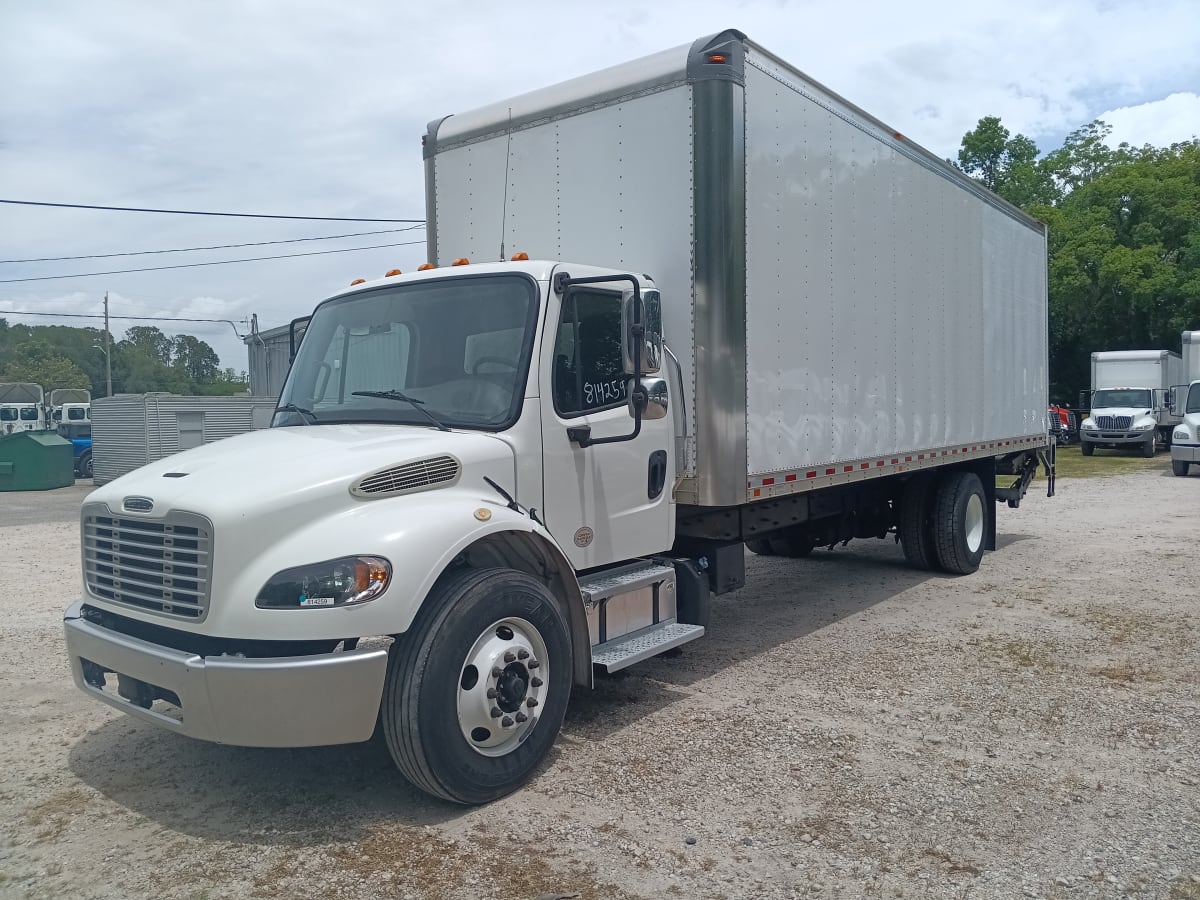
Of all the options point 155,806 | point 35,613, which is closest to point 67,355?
point 35,613

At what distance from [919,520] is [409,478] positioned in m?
7.08

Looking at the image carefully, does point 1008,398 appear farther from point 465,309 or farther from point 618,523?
point 465,309

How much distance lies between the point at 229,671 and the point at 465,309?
224 cm

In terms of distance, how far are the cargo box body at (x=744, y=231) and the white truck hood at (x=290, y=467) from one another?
1.75m

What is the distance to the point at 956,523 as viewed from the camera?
9.95 metres

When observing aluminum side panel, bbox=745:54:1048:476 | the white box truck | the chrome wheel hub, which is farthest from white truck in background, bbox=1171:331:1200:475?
the chrome wheel hub

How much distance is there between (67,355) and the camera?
282 feet

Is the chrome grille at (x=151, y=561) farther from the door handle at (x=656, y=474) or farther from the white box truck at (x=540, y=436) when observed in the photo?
the door handle at (x=656, y=474)

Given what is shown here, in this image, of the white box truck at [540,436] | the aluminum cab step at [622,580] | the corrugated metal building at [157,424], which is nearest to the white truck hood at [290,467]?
the white box truck at [540,436]

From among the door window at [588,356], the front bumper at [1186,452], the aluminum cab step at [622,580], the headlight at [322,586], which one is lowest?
the front bumper at [1186,452]

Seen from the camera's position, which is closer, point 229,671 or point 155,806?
point 229,671

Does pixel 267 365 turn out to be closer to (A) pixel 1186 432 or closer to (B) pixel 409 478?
(A) pixel 1186 432

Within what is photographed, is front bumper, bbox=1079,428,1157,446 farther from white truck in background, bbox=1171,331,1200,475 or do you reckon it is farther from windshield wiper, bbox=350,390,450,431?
windshield wiper, bbox=350,390,450,431

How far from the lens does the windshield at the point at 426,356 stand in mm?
4922
